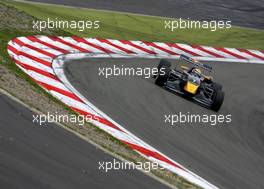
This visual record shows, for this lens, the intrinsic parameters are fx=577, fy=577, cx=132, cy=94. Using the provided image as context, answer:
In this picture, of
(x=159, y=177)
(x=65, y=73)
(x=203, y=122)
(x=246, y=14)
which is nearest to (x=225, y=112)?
(x=203, y=122)

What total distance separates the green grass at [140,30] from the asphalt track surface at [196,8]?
84 centimetres

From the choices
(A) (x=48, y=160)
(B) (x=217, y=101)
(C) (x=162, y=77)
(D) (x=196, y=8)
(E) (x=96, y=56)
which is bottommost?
(D) (x=196, y=8)

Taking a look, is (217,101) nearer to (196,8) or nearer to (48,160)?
(48,160)

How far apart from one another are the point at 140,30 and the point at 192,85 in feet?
22.5

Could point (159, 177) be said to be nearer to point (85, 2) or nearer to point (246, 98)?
point (246, 98)

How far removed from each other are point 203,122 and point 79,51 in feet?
18.5

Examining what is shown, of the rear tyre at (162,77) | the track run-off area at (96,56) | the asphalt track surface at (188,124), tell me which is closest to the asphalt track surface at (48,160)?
the track run-off area at (96,56)

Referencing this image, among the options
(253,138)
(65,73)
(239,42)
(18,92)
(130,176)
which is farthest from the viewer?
(239,42)

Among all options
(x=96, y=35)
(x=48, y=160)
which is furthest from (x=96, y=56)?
(x=48, y=160)

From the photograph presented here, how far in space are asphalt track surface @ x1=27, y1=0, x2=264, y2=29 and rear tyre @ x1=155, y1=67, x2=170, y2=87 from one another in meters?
8.70

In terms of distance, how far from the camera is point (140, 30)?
78.2 feet

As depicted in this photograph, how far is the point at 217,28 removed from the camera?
26750mm

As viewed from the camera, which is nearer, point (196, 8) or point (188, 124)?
point (188, 124)

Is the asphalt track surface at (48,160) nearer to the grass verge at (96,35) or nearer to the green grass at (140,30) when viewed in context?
the grass verge at (96,35)
